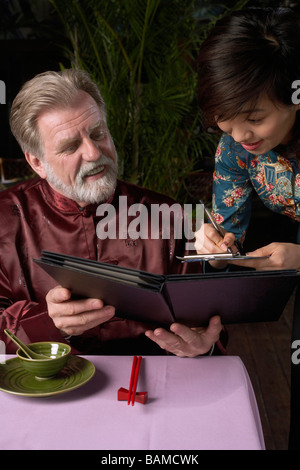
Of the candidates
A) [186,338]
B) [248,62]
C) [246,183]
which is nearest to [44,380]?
[186,338]

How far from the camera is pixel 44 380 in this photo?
1.17 metres

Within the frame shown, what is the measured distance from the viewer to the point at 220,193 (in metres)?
1.94

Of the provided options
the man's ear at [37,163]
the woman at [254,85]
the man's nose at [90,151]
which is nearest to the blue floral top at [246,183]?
the woman at [254,85]

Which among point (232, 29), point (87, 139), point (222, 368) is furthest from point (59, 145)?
point (222, 368)

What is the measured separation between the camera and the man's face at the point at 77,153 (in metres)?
1.65

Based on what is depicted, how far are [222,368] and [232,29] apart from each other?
89cm

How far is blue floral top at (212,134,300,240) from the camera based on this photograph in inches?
69.7

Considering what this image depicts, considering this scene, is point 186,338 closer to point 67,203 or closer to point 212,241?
point 212,241

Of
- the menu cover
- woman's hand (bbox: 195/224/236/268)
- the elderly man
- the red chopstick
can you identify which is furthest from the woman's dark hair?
the red chopstick

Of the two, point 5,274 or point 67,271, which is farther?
point 5,274

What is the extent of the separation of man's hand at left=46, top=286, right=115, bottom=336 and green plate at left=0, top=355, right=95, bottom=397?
0.29ft

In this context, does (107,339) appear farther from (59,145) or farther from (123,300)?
(59,145)

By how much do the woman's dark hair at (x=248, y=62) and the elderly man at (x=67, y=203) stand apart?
1.40 ft

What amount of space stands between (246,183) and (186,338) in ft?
2.76
